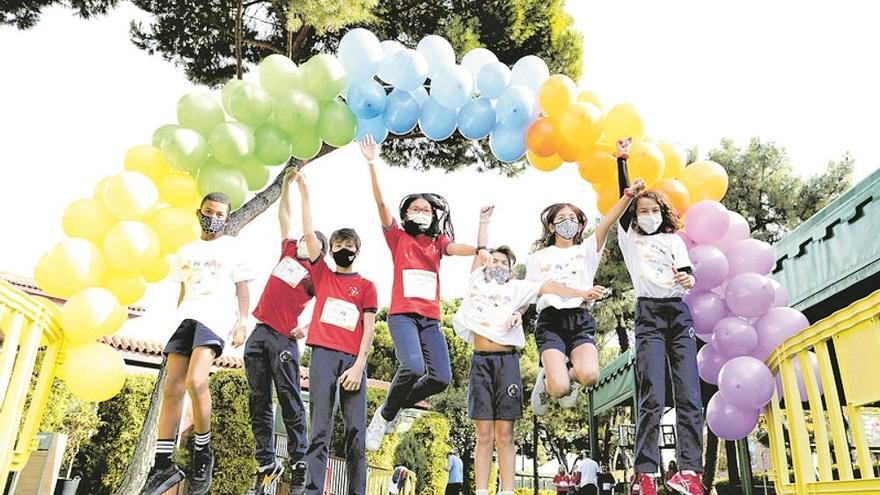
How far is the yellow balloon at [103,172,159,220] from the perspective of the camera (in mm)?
4270

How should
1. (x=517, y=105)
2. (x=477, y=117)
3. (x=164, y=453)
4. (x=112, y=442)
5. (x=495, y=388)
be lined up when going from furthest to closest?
(x=112, y=442) → (x=477, y=117) → (x=517, y=105) → (x=495, y=388) → (x=164, y=453)

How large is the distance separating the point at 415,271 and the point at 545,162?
1.47 meters

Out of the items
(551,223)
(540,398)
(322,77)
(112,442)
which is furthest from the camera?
(112,442)

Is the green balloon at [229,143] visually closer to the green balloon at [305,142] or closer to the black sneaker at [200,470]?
the green balloon at [305,142]

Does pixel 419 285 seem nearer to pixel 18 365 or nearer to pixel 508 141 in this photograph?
pixel 508 141

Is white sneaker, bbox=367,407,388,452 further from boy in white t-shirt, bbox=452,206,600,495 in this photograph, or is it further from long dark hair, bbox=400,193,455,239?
long dark hair, bbox=400,193,455,239

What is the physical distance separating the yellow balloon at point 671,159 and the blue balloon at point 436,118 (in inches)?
62.7

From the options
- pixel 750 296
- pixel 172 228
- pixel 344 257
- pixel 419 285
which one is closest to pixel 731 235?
pixel 750 296

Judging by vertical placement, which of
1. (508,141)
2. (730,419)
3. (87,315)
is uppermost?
(508,141)

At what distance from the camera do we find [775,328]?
14.4 ft

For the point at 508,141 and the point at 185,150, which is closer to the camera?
the point at 185,150

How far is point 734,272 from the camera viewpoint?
4.65 metres

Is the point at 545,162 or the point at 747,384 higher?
the point at 545,162

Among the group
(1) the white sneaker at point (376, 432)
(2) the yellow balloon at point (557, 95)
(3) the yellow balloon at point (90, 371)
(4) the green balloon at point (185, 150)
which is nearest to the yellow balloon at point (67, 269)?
(3) the yellow balloon at point (90, 371)
